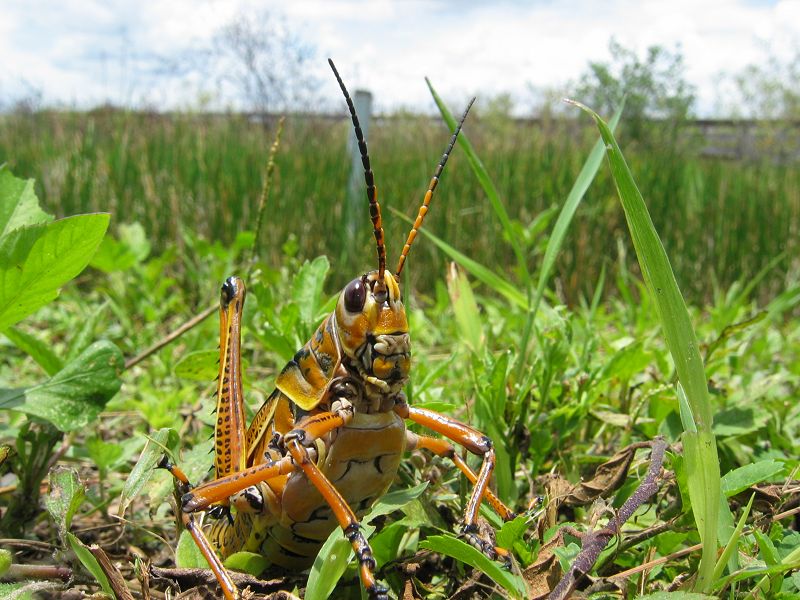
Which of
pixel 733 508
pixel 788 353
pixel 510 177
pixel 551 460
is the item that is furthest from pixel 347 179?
pixel 733 508

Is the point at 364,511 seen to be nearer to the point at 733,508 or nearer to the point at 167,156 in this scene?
the point at 733,508

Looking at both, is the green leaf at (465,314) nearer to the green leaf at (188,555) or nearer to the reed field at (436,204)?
the green leaf at (188,555)

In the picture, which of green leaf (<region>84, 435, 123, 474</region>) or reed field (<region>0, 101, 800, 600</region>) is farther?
green leaf (<region>84, 435, 123, 474</region>)

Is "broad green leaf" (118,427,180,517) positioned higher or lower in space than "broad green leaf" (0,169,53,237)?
lower

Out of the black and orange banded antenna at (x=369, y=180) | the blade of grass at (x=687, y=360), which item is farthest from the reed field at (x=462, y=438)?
the black and orange banded antenna at (x=369, y=180)

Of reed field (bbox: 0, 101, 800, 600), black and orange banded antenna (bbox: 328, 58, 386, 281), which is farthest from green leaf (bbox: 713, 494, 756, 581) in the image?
black and orange banded antenna (bbox: 328, 58, 386, 281)

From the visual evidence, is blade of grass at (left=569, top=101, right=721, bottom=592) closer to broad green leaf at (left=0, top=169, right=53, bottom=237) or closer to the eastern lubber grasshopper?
the eastern lubber grasshopper

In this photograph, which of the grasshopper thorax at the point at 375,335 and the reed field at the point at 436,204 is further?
the reed field at the point at 436,204
